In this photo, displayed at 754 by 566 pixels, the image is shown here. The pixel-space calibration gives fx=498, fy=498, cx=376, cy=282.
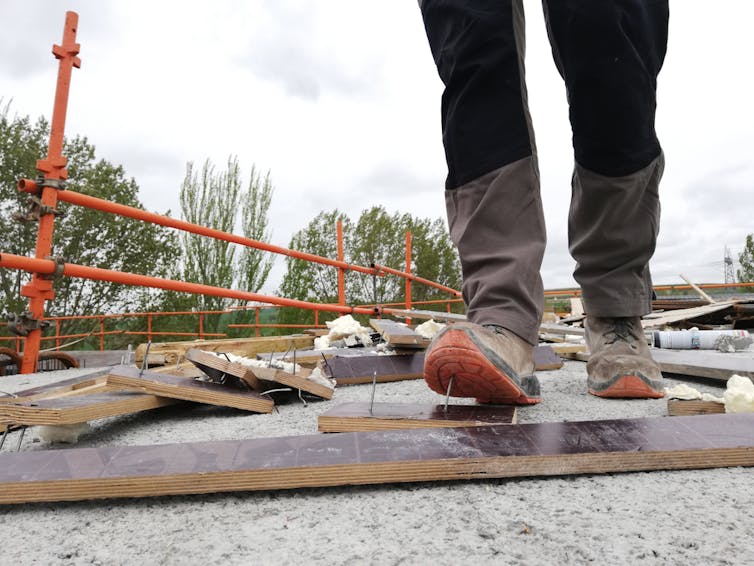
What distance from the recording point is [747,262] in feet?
65.0

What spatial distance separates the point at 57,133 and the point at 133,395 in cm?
203

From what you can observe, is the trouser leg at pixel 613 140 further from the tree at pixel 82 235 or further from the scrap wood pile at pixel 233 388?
the tree at pixel 82 235

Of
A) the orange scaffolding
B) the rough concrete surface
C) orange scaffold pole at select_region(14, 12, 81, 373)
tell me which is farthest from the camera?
orange scaffold pole at select_region(14, 12, 81, 373)

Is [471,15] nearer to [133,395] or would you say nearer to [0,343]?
[133,395]

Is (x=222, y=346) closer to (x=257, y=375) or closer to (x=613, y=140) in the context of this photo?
(x=257, y=375)

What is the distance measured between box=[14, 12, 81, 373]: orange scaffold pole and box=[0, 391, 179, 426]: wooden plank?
1.42 meters

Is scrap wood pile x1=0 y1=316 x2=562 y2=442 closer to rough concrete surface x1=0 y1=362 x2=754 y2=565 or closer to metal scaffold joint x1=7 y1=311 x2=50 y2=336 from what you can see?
rough concrete surface x1=0 y1=362 x2=754 y2=565

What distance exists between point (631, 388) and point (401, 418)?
2.78ft

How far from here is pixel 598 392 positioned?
1.55 metres

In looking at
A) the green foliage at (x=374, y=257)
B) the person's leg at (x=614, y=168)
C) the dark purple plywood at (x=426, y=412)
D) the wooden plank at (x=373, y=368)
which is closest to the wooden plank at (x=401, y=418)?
the dark purple plywood at (x=426, y=412)

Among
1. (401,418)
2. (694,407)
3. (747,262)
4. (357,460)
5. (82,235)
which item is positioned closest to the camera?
(357,460)

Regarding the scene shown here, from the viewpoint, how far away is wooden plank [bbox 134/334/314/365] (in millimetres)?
2473

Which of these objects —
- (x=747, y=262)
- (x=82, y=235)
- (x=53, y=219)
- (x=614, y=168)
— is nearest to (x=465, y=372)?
(x=614, y=168)

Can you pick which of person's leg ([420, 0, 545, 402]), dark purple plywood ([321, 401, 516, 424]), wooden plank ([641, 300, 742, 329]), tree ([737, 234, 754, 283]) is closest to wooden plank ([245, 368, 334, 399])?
dark purple plywood ([321, 401, 516, 424])
